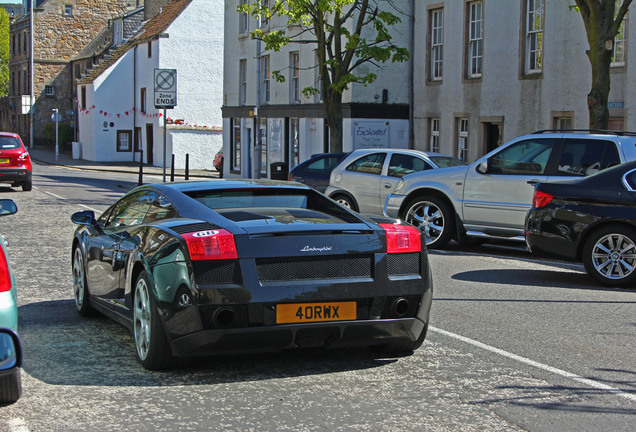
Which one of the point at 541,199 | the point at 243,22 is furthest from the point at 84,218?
the point at 243,22

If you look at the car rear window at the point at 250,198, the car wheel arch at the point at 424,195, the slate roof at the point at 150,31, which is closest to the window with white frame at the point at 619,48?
the car wheel arch at the point at 424,195

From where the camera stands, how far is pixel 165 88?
25453 millimetres

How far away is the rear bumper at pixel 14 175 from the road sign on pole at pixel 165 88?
4792 millimetres

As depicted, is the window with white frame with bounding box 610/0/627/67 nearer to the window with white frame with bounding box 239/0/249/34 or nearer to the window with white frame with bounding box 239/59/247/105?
the window with white frame with bounding box 239/59/247/105

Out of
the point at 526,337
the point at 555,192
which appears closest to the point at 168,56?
the point at 555,192

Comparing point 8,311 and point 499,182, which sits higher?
point 499,182

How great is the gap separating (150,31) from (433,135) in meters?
29.7

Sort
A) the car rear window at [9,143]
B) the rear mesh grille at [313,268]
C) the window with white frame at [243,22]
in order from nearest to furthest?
1. the rear mesh grille at [313,268]
2. the car rear window at [9,143]
3. the window with white frame at [243,22]

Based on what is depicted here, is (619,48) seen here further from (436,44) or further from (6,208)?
(6,208)

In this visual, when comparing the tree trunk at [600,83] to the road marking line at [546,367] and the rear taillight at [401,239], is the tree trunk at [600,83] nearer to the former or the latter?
the road marking line at [546,367]

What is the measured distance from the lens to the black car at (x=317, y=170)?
19.4m

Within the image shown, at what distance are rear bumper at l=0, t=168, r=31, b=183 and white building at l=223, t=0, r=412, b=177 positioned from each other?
9773mm

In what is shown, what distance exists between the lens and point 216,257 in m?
5.86

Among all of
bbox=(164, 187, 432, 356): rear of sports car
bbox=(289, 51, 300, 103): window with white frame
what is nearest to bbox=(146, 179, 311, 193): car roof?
bbox=(164, 187, 432, 356): rear of sports car
